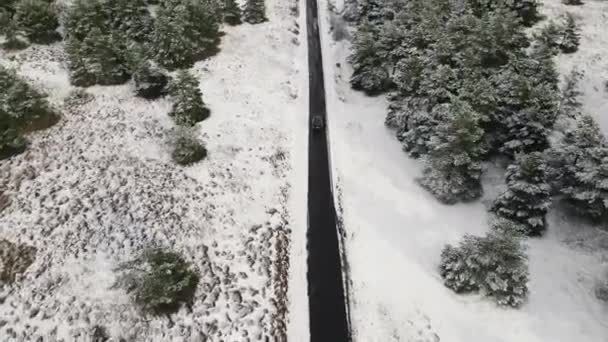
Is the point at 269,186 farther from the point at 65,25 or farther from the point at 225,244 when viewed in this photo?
the point at 65,25

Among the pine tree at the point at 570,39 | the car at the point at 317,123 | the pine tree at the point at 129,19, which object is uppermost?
the pine tree at the point at 570,39

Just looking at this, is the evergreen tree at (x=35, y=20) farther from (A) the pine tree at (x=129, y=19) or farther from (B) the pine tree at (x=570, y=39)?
(B) the pine tree at (x=570, y=39)

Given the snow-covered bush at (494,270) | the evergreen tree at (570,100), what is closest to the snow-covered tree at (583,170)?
the evergreen tree at (570,100)

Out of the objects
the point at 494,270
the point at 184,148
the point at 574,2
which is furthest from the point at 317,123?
the point at 574,2

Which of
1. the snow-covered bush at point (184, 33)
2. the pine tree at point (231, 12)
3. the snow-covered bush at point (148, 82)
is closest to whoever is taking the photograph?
the snow-covered bush at point (148, 82)

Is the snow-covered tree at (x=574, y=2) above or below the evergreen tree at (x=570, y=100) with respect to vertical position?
above

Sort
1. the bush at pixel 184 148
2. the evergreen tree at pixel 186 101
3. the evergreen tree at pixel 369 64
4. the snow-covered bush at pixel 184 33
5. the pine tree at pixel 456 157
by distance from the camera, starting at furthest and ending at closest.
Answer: the evergreen tree at pixel 369 64
the snow-covered bush at pixel 184 33
the evergreen tree at pixel 186 101
the bush at pixel 184 148
the pine tree at pixel 456 157

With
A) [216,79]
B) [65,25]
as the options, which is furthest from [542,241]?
[65,25]
